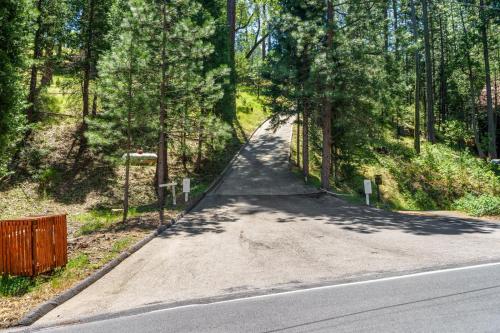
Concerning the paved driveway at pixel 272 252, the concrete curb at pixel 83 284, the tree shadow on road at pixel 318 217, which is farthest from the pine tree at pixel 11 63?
the tree shadow on road at pixel 318 217

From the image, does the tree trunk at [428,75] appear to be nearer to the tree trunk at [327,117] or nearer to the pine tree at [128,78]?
the tree trunk at [327,117]

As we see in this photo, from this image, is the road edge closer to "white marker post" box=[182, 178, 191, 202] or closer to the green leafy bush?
"white marker post" box=[182, 178, 191, 202]

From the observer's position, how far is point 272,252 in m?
9.70

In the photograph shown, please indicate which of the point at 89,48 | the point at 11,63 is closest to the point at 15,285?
the point at 11,63

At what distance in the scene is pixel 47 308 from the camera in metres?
6.57

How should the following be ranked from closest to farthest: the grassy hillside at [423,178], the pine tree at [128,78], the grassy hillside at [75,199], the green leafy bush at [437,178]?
1. the grassy hillside at [75,199]
2. the pine tree at [128,78]
3. the grassy hillside at [423,178]
4. the green leafy bush at [437,178]

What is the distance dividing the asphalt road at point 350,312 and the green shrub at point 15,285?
2157 mm

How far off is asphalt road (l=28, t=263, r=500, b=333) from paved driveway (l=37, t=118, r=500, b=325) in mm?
515

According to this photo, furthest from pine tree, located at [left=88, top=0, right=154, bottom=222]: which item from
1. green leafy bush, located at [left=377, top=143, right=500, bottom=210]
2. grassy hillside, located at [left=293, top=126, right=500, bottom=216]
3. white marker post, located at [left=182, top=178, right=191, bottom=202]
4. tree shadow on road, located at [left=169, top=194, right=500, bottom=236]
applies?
green leafy bush, located at [left=377, top=143, right=500, bottom=210]

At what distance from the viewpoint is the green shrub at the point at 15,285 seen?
24.0 ft

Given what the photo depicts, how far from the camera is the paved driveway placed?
23.4 feet

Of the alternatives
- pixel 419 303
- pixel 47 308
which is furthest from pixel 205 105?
pixel 419 303

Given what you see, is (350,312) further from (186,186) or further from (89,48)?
(89,48)

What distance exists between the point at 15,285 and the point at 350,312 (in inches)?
242
